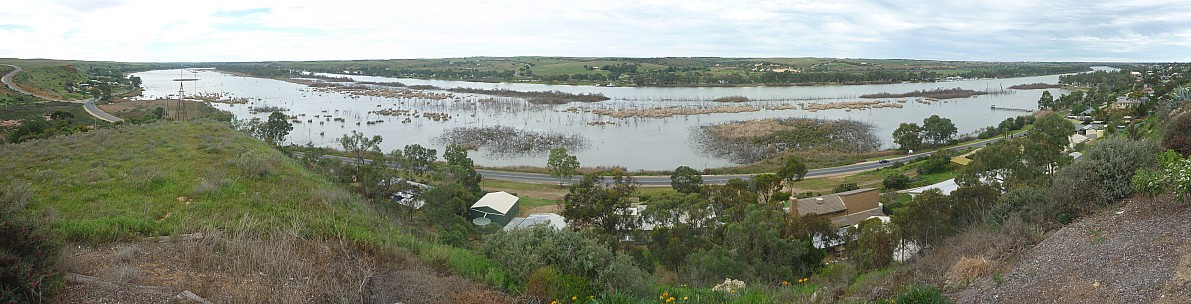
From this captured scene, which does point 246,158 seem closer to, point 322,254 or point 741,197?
point 322,254

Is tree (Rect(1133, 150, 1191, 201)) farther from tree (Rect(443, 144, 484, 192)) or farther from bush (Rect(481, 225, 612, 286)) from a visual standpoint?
tree (Rect(443, 144, 484, 192))

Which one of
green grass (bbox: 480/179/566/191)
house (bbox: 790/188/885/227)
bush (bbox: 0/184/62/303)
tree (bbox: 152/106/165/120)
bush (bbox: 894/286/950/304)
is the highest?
tree (bbox: 152/106/165/120)

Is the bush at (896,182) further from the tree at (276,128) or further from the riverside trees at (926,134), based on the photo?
the tree at (276,128)

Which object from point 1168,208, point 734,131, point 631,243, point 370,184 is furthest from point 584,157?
point 1168,208

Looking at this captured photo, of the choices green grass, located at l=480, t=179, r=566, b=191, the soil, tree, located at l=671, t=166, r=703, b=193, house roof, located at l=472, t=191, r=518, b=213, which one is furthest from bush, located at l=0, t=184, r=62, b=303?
green grass, located at l=480, t=179, r=566, b=191

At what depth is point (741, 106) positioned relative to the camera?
70250mm

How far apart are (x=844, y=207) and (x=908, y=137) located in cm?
2491

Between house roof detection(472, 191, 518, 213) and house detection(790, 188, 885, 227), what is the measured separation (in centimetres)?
990

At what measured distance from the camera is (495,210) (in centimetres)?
2198

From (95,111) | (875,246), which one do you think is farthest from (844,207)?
(95,111)

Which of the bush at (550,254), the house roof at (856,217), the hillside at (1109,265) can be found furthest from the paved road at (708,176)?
the bush at (550,254)

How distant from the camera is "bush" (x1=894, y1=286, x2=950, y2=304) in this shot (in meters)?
5.58

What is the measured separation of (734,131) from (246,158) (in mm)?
41435

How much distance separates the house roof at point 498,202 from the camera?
22.2 meters
